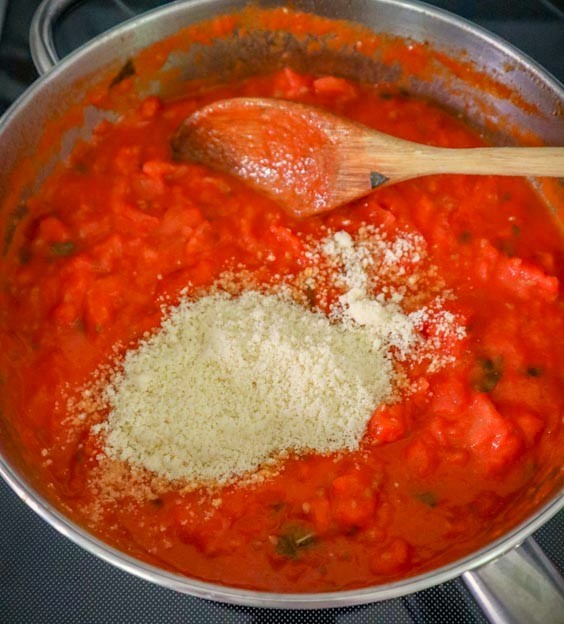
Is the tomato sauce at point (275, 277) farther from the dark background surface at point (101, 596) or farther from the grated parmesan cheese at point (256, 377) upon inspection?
the dark background surface at point (101, 596)

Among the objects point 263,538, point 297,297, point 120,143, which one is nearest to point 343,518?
point 263,538

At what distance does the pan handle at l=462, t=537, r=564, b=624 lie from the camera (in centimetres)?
128

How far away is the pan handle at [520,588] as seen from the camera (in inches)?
50.3

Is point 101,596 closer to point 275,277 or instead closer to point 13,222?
point 275,277

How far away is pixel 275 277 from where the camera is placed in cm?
190

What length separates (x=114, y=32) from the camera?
203 centimetres

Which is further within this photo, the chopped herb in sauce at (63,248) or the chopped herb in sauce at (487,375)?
the chopped herb in sauce at (63,248)

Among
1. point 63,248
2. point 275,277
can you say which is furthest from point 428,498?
point 63,248

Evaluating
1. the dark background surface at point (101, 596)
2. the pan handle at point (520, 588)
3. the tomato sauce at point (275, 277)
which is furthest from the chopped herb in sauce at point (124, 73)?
the pan handle at point (520, 588)

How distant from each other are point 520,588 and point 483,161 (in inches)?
37.7

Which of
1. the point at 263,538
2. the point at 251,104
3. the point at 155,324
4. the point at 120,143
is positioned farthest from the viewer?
the point at 120,143

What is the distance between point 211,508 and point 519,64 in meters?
1.47

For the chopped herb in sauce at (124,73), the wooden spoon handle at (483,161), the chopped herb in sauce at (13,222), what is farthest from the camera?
the chopped herb in sauce at (124,73)

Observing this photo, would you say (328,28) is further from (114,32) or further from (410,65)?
(114,32)
